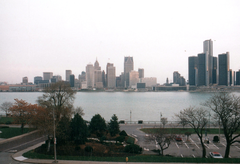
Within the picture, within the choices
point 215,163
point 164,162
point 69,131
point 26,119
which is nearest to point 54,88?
point 26,119

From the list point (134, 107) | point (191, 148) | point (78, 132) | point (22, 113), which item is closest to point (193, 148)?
point (191, 148)

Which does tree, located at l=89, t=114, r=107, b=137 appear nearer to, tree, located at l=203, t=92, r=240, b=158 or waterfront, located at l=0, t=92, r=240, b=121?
tree, located at l=203, t=92, r=240, b=158

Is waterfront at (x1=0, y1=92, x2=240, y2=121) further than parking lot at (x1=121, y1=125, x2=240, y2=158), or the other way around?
waterfront at (x1=0, y1=92, x2=240, y2=121)

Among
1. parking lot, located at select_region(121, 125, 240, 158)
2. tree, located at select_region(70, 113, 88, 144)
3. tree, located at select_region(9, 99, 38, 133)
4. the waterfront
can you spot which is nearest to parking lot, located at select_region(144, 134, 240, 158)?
parking lot, located at select_region(121, 125, 240, 158)

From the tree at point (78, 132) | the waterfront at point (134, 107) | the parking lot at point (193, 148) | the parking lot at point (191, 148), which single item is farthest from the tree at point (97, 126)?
the waterfront at point (134, 107)

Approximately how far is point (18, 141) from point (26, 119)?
392cm

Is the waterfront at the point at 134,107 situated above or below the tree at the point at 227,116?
below

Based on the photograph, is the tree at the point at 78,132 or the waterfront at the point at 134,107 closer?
the tree at the point at 78,132

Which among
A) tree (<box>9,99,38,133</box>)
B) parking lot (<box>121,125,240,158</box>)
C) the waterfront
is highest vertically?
tree (<box>9,99,38,133</box>)

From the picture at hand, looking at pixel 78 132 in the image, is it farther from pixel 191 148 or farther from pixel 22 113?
pixel 191 148

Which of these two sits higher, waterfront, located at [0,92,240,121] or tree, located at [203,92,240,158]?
tree, located at [203,92,240,158]

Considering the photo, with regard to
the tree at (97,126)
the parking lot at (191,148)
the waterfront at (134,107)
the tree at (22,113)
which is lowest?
the waterfront at (134,107)

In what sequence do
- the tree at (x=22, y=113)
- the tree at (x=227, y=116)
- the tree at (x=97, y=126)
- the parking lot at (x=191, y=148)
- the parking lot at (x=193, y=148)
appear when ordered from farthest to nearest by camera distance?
the tree at (x=22, y=113)
the tree at (x=97, y=126)
the parking lot at (x=191, y=148)
the parking lot at (x=193, y=148)
the tree at (x=227, y=116)

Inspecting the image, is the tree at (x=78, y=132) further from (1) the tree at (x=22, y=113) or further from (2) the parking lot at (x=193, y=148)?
(1) the tree at (x=22, y=113)
